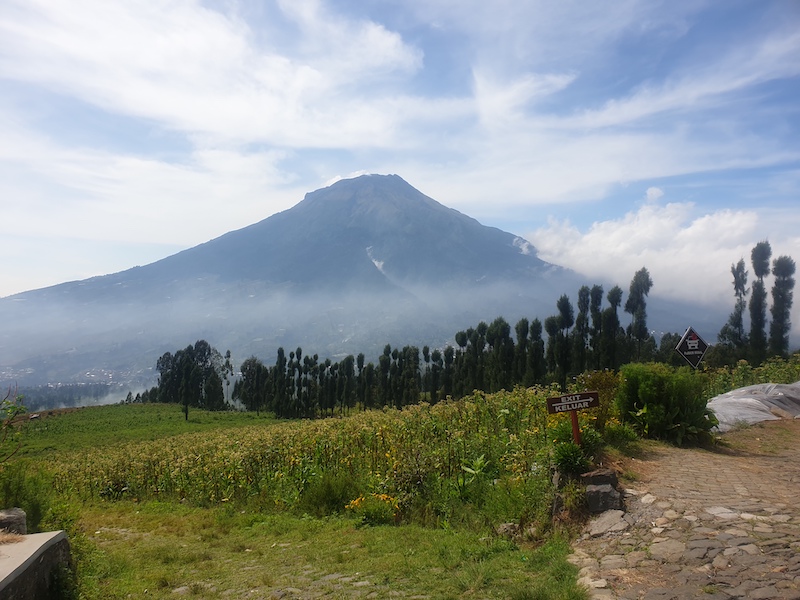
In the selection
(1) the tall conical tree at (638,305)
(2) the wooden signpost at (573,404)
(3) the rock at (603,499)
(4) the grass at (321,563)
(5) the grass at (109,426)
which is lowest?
(5) the grass at (109,426)

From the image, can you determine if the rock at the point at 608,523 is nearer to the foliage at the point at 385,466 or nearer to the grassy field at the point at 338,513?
the grassy field at the point at 338,513

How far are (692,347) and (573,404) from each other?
25.3 feet

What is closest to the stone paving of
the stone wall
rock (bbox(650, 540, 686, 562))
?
rock (bbox(650, 540, 686, 562))

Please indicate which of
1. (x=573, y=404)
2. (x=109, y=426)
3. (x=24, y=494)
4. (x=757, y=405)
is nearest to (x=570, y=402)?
(x=573, y=404)

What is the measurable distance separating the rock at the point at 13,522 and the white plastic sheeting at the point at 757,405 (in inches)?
432

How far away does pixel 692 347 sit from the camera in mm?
13188

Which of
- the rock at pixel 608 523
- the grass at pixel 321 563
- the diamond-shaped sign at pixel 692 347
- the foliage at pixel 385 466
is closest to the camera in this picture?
the grass at pixel 321 563

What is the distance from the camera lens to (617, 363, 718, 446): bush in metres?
9.23

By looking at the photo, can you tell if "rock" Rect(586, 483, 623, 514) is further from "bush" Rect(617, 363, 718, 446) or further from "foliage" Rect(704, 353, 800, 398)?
"foliage" Rect(704, 353, 800, 398)

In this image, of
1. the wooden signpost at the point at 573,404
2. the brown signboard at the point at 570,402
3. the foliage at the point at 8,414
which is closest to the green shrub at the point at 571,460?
the wooden signpost at the point at 573,404

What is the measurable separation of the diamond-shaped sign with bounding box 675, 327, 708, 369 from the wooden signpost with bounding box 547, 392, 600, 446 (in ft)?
23.6

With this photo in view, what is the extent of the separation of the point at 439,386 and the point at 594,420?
60.6 meters

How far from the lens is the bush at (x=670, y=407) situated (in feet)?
30.3

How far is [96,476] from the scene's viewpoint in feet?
52.4
